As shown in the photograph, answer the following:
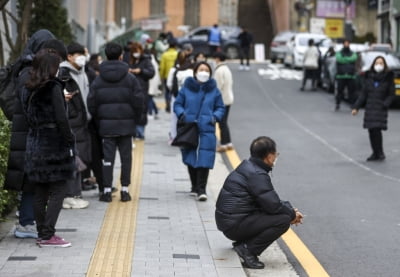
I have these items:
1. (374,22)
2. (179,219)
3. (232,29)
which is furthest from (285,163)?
(374,22)

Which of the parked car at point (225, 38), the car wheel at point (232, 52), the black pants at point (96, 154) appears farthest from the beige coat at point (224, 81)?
the car wheel at point (232, 52)

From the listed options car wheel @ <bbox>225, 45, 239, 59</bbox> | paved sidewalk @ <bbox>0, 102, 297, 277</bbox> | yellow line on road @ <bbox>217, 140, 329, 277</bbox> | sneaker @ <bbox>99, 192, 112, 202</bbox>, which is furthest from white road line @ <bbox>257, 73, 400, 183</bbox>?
car wheel @ <bbox>225, 45, 239, 59</bbox>

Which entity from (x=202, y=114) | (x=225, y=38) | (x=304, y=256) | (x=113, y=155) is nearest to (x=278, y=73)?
(x=225, y=38)

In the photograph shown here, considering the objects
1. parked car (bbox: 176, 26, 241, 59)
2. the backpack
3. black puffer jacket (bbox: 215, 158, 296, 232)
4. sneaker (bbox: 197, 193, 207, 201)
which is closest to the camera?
black puffer jacket (bbox: 215, 158, 296, 232)

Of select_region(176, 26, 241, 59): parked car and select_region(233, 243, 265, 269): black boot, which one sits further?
select_region(176, 26, 241, 59): parked car

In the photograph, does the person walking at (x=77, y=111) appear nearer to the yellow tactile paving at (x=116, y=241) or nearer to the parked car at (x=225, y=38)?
the yellow tactile paving at (x=116, y=241)

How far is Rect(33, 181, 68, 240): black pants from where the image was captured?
9047 millimetres

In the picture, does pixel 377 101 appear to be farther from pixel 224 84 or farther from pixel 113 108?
pixel 113 108

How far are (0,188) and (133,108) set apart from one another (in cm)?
313

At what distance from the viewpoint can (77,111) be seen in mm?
11133

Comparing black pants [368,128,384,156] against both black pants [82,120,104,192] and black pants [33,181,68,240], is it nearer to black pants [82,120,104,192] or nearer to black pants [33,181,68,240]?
black pants [82,120,104,192]

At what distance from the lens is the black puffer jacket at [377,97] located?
56.4 ft

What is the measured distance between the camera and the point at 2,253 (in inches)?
347

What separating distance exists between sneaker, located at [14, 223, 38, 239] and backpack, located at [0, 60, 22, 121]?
989 mm
